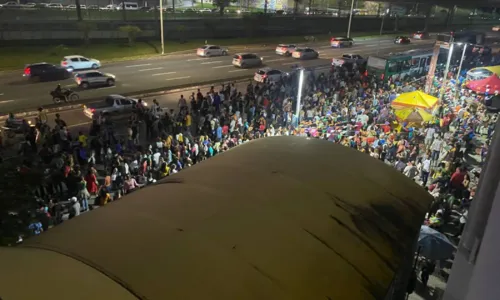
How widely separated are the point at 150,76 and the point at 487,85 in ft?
75.4

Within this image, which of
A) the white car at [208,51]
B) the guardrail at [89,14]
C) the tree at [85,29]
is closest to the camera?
the tree at [85,29]

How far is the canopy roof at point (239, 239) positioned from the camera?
380 cm

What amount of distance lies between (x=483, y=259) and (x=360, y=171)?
335 centimetres

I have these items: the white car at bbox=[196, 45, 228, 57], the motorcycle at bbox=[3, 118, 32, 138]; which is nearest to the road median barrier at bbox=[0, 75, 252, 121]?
the motorcycle at bbox=[3, 118, 32, 138]

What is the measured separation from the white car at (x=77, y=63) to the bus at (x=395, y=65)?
2130 cm

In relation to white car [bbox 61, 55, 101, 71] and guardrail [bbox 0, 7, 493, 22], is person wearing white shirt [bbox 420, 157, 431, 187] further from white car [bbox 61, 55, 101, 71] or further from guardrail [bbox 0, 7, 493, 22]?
guardrail [bbox 0, 7, 493, 22]

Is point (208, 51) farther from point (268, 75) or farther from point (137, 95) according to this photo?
point (137, 95)

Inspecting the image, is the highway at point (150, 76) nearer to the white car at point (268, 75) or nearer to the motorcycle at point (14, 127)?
the white car at point (268, 75)

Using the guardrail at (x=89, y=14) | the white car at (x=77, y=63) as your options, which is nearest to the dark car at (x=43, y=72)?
the white car at (x=77, y=63)

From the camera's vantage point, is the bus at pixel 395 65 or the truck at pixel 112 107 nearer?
the truck at pixel 112 107

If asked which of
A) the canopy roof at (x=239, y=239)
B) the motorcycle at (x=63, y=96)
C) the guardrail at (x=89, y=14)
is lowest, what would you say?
the motorcycle at (x=63, y=96)

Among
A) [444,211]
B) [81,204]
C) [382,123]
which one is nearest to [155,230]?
[81,204]

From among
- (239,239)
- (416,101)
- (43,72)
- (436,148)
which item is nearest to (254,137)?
(436,148)

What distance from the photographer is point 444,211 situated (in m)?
12.0
